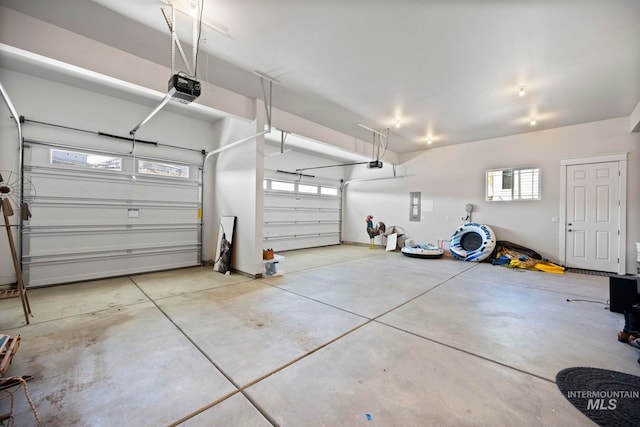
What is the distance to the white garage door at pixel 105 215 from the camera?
4156mm

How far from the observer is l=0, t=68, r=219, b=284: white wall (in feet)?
12.8

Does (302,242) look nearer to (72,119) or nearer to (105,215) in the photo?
(105,215)

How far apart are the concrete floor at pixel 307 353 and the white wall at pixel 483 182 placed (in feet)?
7.99

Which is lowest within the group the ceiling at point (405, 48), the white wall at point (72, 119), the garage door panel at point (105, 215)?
the garage door panel at point (105, 215)

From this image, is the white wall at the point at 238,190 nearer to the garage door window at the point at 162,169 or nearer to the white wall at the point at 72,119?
the garage door window at the point at 162,169

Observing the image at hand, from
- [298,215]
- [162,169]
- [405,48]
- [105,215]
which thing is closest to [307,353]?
[405,48]

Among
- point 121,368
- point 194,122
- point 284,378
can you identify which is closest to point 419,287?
point 284,378

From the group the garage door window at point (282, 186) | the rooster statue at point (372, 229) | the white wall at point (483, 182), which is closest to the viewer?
the white wall at point (483, 182)

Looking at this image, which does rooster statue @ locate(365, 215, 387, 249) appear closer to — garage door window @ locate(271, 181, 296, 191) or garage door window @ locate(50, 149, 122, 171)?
garage door window @ locate(271, 181, 296, 191)

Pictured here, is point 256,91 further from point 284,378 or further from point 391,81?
point 284,378

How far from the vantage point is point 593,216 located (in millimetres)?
5602

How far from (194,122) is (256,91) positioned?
2233 millimetres

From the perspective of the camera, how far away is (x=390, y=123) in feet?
19.3

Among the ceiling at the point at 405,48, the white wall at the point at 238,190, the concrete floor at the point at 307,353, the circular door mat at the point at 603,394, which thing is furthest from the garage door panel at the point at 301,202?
the circular door mat at the point at 603,394
